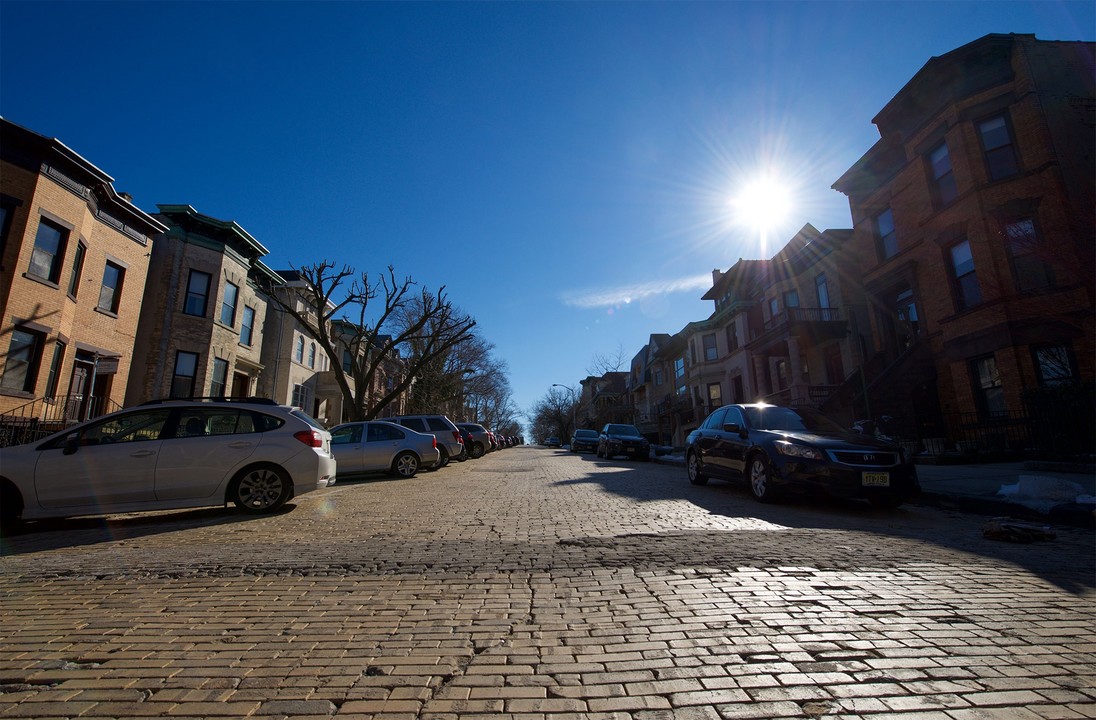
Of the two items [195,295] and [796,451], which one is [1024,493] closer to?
[796,451]

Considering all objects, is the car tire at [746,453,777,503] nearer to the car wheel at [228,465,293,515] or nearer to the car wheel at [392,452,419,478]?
the car wheel at [228,465,293,515]

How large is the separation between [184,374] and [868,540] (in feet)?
81.2

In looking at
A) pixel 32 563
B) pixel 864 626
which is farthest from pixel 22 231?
pixel 864 626

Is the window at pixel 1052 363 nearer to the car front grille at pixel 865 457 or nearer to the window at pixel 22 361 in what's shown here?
the car front grille at pixel 865 457

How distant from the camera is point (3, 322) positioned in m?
14.1

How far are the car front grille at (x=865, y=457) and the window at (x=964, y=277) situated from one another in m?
12.9

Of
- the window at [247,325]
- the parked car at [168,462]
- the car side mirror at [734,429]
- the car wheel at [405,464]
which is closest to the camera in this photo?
the parked car at [168,462]

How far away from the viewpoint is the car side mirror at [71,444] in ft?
22.6

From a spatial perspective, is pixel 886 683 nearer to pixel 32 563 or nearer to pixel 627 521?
pixel 627 521

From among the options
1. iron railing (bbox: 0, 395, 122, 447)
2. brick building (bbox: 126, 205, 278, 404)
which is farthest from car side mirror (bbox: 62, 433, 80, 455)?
brick building (bbox: 126, 205, 278, 404)

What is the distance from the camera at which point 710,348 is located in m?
38.6

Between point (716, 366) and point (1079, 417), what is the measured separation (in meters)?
26.9

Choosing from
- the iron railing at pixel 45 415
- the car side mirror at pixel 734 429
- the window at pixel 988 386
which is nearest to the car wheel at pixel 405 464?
the car side mirror at pixel 734 429

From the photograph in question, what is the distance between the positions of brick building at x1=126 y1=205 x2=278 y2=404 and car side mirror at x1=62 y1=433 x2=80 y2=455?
53.7 feet
